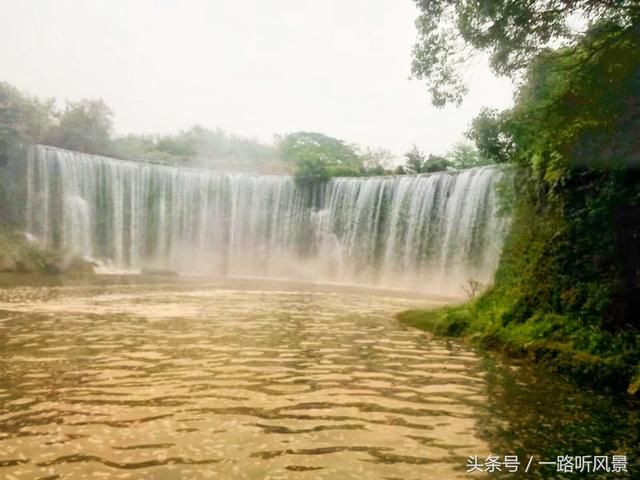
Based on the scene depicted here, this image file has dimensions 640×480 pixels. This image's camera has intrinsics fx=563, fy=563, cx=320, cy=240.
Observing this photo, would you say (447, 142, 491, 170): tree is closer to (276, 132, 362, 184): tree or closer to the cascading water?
(276, 132, 362, 184): tree

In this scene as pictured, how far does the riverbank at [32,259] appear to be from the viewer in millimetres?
26469

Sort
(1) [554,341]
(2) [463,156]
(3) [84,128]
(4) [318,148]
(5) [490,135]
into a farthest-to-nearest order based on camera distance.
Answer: (4) [318,148]
(2) [463,156]
(3) [84,128]
(5) [490,135]
(1) [554,341]

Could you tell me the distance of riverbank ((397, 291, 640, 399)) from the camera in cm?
678

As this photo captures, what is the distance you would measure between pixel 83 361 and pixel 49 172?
2907 cm

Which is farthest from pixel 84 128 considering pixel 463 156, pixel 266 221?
pixel 463 156

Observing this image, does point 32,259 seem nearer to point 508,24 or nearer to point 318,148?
point 508,24

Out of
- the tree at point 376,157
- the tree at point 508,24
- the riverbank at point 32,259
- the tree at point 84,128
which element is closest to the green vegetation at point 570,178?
the tree at point 508,24

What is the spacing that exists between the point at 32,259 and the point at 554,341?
25.5 meters

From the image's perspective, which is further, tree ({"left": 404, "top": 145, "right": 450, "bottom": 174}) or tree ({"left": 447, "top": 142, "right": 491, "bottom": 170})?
tree ({"left": 447, "top": 142, "right": 491, "bottom": 170})

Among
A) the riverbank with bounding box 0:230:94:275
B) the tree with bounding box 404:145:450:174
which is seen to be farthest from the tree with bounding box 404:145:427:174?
the riverbank with bounding box 0:230:94:275

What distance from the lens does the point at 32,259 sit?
88.8 ft

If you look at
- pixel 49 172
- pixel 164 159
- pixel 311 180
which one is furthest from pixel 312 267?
pixel 164 159

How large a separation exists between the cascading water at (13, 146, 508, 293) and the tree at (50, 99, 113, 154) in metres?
8.28

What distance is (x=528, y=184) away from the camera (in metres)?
10.9
